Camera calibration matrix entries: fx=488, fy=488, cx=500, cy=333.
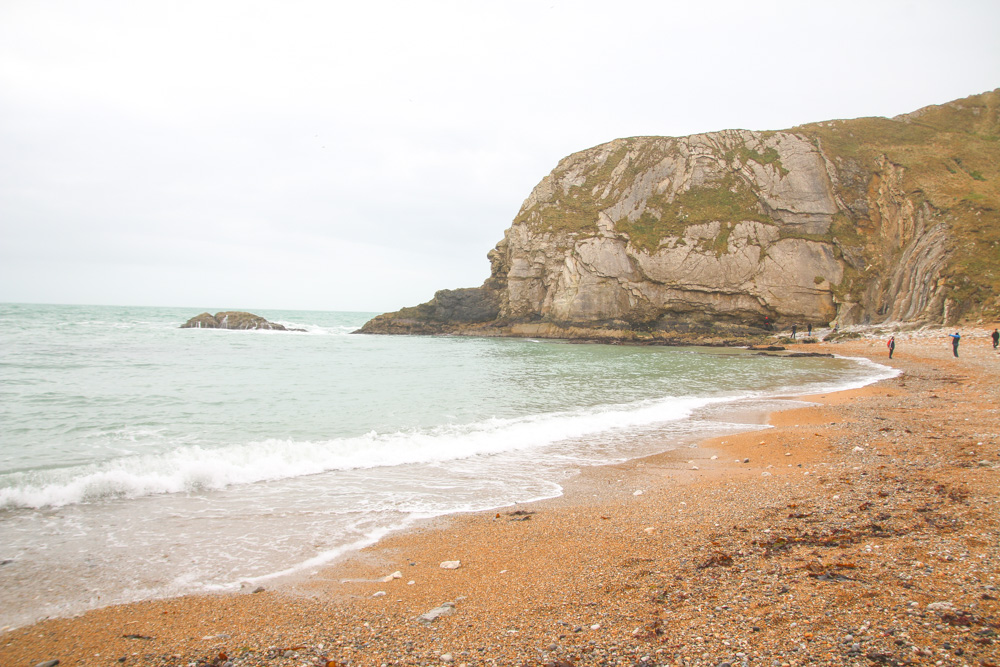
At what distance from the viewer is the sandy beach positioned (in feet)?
10.2

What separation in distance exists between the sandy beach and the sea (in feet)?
2.32

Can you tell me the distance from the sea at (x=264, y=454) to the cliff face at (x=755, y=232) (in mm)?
27370

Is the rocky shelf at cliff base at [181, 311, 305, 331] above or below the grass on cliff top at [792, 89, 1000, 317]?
below

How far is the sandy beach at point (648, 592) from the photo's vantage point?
310 centimetres

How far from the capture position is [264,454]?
30.5 feet

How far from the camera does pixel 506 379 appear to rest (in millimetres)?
21297

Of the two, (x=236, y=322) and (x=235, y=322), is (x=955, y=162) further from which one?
(x=235, y=322)

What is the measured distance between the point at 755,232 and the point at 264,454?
5224cm

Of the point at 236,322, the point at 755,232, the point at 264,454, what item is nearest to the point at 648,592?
the point at 264,454

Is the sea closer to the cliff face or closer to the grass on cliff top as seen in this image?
the grass on cliff top

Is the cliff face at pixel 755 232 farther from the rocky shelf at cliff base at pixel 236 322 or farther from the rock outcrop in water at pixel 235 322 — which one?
the rock outcrop in water at pixel 235 322

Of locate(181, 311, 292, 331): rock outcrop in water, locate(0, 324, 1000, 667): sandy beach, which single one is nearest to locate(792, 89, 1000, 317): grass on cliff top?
locate(0, 324, 1000, 667): sandy beach

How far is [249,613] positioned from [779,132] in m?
67.4

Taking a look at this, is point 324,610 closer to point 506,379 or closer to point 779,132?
point 506,379
